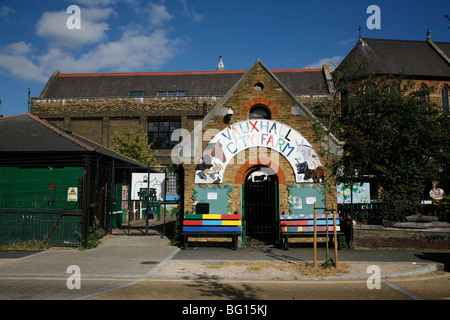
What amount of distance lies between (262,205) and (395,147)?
6091mm

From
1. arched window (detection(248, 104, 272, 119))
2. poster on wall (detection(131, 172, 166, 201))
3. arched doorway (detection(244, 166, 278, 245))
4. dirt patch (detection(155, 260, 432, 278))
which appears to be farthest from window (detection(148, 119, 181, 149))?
dirt patch (detection(155, 260, 432, 278))

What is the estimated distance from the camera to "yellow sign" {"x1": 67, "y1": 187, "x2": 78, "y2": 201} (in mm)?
12853

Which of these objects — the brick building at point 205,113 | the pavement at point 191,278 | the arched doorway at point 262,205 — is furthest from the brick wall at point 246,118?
the pavement at point 191,278

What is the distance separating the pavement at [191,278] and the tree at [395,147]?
93.8 inches

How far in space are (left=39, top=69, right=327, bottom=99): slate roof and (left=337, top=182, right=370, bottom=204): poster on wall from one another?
20081 mm

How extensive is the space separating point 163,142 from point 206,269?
23.5 m

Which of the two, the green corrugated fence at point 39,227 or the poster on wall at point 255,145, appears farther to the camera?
the poster on wall at point 255,145

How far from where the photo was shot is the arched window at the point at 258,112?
12938mm

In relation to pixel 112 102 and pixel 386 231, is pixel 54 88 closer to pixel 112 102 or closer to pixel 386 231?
pixel 112 102

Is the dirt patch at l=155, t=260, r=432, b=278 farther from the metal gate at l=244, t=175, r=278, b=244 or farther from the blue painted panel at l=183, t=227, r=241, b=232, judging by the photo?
the metal gate at l=244, t=175, r=278, b=244

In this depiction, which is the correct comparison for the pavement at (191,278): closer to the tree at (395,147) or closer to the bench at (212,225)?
the bench at (212,225)

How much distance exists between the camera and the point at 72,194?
42.3ft

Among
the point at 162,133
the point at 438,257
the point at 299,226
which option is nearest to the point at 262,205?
the point at 299,226

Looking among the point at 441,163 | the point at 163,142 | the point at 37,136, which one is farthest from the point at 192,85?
the point at 441,163
